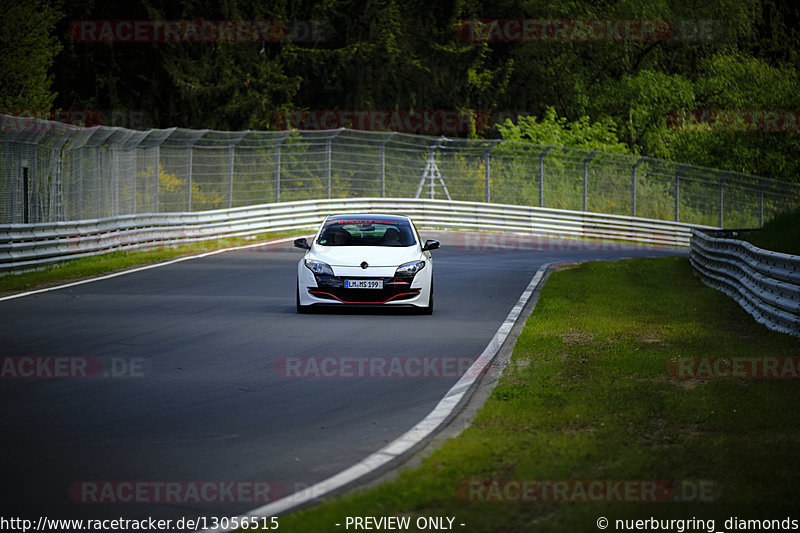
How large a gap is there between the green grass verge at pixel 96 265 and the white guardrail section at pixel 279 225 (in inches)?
7.3

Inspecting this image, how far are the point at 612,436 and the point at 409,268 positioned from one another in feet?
26.2

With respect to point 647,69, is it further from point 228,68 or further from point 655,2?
point 228,68

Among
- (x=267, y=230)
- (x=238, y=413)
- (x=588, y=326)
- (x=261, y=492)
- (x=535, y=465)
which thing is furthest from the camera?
(x=267, y=230)

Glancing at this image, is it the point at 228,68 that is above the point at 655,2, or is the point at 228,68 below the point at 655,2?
below

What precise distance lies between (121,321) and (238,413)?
6.11 meters

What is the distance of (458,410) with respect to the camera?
28.8ft

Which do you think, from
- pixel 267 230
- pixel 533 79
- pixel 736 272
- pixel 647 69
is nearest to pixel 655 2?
pixel 647 69

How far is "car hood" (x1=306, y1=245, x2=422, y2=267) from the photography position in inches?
605
